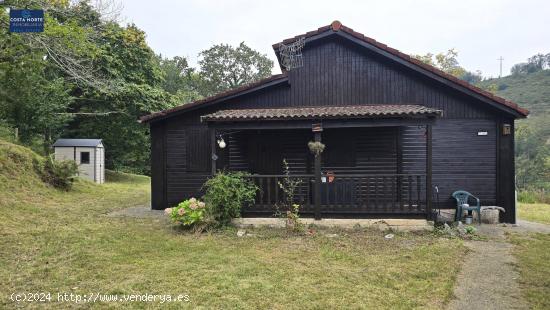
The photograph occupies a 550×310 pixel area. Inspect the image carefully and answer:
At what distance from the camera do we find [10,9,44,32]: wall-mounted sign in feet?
26.4

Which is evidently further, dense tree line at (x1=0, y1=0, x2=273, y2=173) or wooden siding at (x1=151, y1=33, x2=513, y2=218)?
wooden siding at (x1=151, y1=33, x2=513, y2=218)

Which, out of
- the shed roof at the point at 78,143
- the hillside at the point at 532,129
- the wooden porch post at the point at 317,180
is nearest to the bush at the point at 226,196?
the wooden porch post at the point at 317,180

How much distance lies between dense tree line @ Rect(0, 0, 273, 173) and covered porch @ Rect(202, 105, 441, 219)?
155 inches

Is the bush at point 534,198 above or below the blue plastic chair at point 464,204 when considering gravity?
below

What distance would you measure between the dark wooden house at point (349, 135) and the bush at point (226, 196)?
0.43 m

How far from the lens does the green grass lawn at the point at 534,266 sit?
4.14m

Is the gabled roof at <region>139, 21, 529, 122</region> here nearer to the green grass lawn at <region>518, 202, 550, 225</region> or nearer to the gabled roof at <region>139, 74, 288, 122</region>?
the gabled roof at <region>139, 74, 288, 122</region>

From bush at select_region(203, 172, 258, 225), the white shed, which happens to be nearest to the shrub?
bush at select_region(203, 172, 258, 225)

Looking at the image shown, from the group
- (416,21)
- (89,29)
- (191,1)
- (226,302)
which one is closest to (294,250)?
(226,302)

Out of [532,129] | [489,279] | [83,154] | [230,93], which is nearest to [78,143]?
[83,154]

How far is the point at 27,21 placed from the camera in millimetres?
8133

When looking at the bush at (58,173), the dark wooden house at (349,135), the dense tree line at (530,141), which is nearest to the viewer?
the dark wooden house at (349,135)

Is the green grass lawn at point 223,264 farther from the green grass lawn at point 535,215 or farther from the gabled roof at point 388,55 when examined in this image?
the green grass lawn at point 535,215

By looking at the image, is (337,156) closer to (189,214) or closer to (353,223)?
(353,223)
